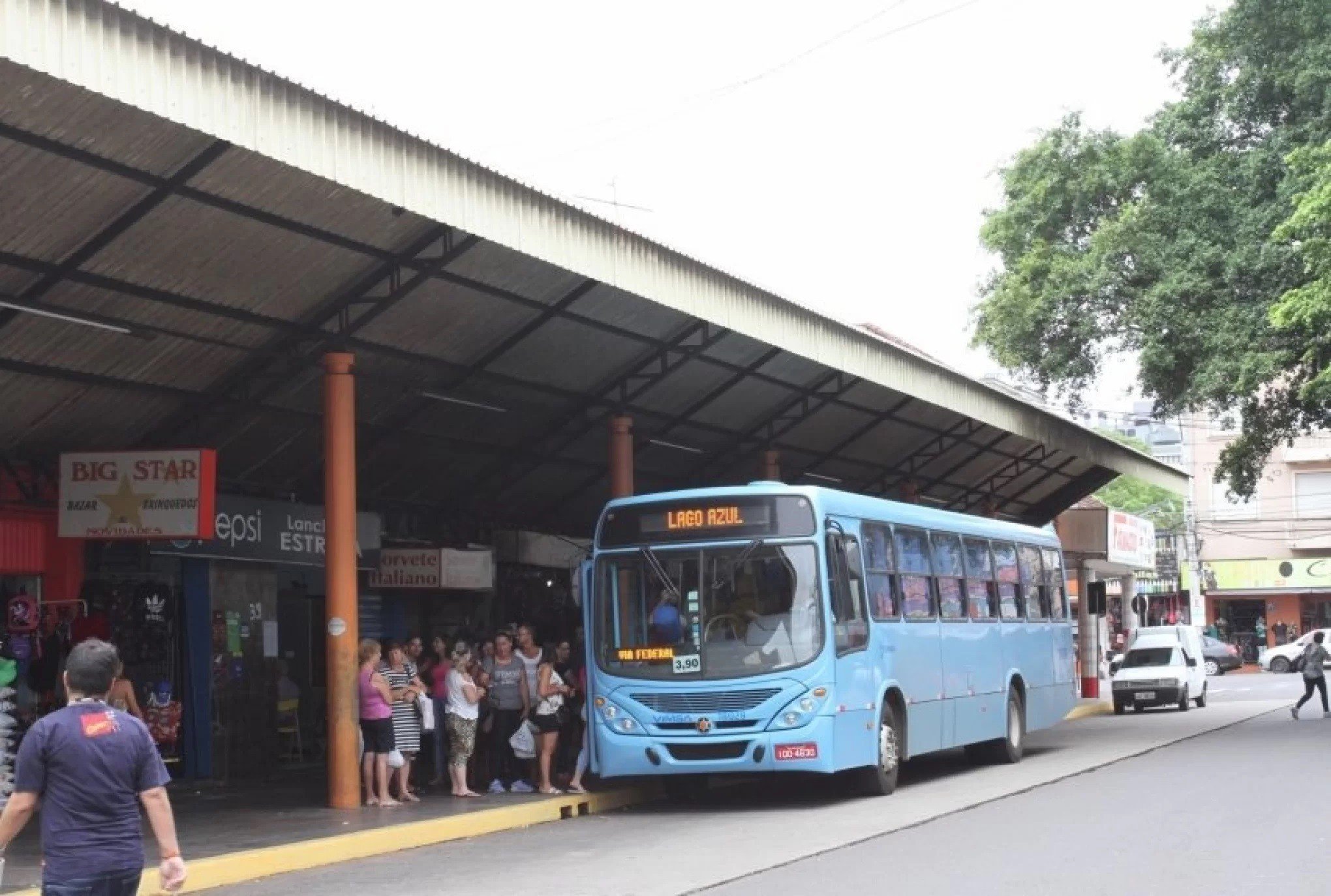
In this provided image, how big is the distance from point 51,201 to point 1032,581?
1520cm

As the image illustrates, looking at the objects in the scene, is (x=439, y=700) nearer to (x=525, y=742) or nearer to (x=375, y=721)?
(x=525, y=742)

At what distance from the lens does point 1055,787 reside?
60.6ft

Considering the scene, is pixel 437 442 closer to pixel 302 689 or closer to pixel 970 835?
pixel 302 689

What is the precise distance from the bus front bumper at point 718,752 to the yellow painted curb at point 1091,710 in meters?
19.4

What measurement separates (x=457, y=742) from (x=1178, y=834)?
770 centimetres

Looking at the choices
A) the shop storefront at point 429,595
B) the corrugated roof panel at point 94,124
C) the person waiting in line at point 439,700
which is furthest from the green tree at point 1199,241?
the corrugated roof panel at point 94,124

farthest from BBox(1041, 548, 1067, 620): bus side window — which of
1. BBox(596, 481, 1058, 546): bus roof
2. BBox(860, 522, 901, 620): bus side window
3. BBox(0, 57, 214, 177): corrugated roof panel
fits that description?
BBox(0, 57, 214, 177): corrugated roof panel

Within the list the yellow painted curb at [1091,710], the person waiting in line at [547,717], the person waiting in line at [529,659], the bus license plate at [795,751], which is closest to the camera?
the bus license plate at [795,751]

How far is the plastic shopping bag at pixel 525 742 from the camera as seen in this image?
18.7 m

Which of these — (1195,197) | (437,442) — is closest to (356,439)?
(437,442)

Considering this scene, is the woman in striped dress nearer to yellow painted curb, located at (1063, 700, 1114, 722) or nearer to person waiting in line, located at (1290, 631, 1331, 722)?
person waiting in line, located at (1290, 631, 1331, 722)

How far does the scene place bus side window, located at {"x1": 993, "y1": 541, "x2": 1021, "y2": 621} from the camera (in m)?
→ 23.0

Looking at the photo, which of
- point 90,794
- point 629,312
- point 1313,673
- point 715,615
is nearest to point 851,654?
point 715,615

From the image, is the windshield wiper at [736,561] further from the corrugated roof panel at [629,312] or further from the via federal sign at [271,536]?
the via federal sign at [271,536]
